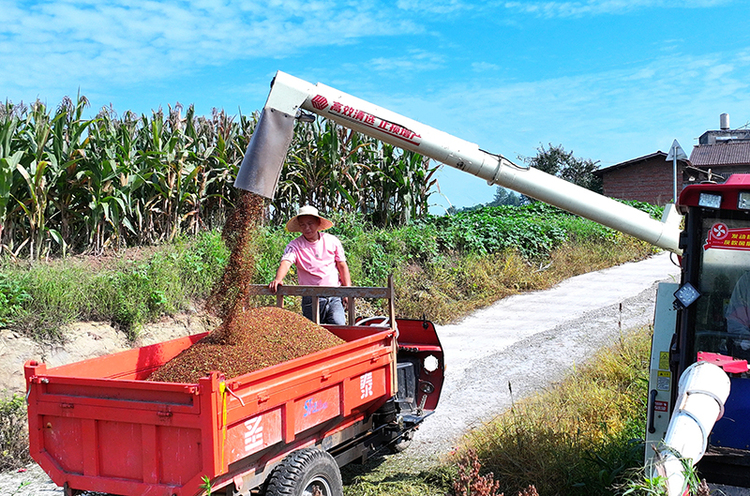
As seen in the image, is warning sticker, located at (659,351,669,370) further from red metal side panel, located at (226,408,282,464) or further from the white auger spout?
red metal side panel, located at (226,408,282,464)

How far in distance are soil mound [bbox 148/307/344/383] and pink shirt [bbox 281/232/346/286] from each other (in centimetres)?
110

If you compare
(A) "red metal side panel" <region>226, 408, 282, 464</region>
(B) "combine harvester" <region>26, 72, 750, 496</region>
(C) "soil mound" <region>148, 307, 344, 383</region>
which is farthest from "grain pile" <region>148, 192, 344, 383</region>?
(A) "red metal side panel" <region>226, 408, 282, 464</region>

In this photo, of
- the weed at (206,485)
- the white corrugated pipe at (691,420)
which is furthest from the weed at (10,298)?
the white corrugated pipe at (691,420)

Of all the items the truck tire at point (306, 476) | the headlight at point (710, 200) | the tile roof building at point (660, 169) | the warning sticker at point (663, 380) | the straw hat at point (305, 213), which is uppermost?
the tile roof building at point (660, 169)

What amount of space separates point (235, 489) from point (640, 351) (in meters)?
5.26

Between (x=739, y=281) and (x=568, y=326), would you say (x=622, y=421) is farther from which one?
(x=568, y=326)

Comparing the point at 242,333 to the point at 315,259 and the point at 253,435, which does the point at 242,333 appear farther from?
the point at 315,259

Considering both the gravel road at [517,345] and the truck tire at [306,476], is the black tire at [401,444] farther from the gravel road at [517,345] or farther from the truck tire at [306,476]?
the truck tire at [306,476]

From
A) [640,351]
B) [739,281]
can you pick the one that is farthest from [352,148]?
[739,281]

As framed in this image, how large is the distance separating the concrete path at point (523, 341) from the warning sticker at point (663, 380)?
2.21 metres

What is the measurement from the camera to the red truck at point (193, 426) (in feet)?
11.1

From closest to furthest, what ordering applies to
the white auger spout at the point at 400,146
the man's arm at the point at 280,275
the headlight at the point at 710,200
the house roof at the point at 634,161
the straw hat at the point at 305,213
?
the headlight at the point at 710,200, the white auger spout at the point at 400,146, the man's arm at the point at 280,275, the straw hat at the point at 305,213, the house roof at the point at 634,161

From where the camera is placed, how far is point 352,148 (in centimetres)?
1334

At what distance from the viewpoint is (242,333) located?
15.0 feet
